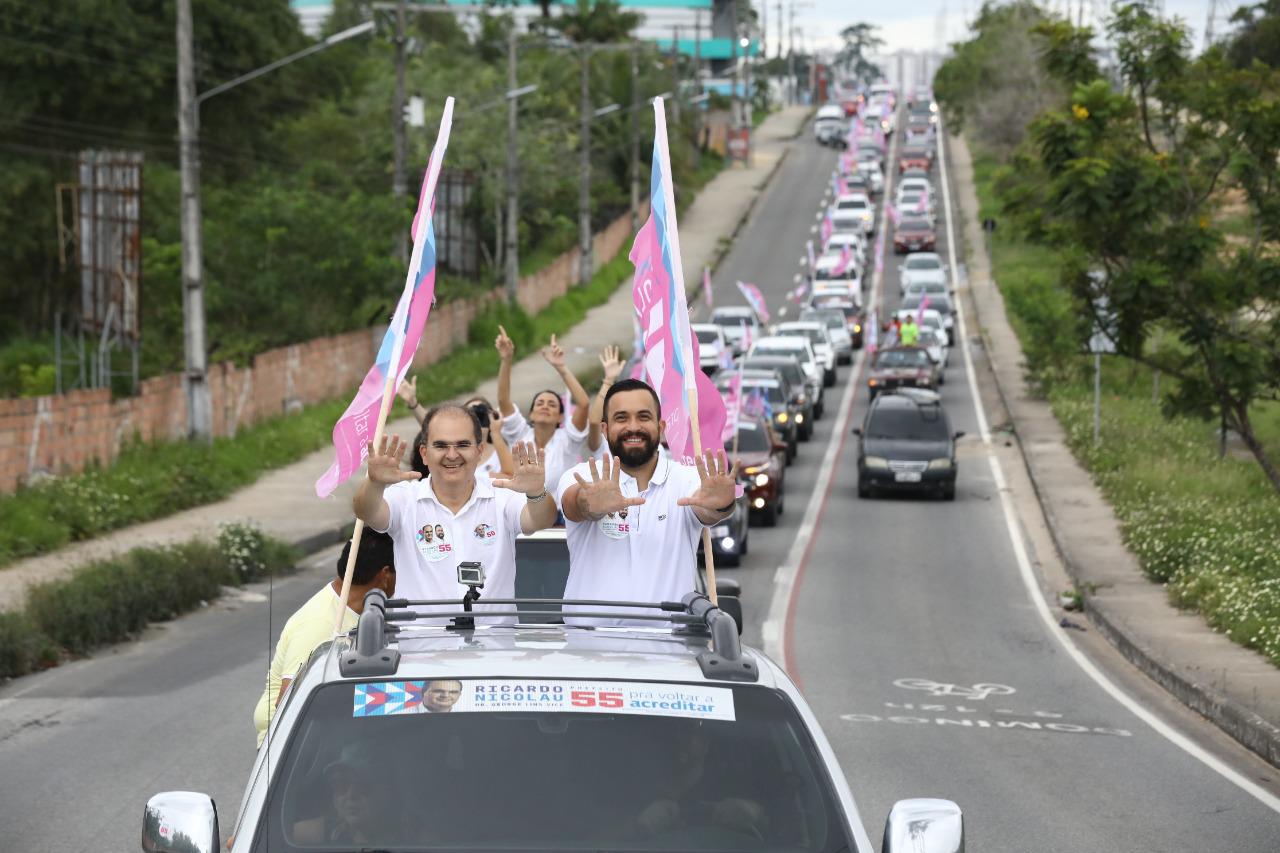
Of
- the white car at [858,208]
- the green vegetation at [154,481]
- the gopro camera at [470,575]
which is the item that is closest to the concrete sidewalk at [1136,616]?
the gopro camera at [470,575]

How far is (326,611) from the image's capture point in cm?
739

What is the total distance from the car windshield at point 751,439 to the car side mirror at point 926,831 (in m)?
25.0

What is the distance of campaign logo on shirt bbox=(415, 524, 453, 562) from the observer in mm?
7324

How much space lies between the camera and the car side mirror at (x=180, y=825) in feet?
16.6

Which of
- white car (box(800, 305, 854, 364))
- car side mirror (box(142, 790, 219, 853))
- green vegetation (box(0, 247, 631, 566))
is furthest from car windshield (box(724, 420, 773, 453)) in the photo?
white car (box(800, 305, 854, 364))

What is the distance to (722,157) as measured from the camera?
11419cm

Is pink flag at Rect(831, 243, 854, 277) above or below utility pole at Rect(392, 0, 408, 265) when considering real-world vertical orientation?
below

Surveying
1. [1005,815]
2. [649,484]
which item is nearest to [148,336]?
[1005,815]

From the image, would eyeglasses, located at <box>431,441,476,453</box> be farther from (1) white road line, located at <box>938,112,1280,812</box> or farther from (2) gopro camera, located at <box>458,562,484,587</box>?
(1) white road line, located at <box>938,112,1280,812</box>

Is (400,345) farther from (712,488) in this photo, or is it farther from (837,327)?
(837,327)

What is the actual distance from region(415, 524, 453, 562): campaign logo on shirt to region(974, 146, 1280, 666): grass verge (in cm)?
1207

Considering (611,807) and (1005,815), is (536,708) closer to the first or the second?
(611,807)

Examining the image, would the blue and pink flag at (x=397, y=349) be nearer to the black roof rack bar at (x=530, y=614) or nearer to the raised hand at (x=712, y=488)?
the raised hand at (x=712, y=488)

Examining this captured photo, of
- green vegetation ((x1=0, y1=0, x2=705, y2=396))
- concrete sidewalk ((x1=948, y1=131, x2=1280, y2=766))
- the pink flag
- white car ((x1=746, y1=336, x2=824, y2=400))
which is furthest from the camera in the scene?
the pink flag
